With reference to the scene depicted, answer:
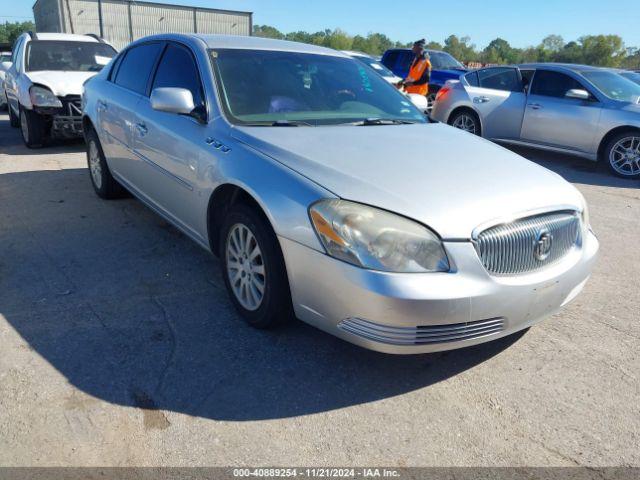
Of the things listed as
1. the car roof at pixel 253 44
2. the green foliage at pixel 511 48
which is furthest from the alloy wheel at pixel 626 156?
the green foliage at pixel 511 48

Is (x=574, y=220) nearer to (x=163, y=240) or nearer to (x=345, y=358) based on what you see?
(x=345, y=358)

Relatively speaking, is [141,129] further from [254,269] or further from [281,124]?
[254,269]

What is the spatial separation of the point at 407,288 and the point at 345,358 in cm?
77

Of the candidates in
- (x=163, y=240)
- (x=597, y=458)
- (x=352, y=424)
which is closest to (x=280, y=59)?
(x=163, y=240)

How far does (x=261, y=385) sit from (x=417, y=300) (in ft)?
2.99

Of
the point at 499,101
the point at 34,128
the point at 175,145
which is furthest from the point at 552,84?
the point at 34,128

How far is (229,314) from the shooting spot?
3.32 metres

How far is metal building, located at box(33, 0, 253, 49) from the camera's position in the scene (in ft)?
91.1

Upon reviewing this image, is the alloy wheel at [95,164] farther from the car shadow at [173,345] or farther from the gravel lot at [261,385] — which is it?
the gravel lot at [261,385]

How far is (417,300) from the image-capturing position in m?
2.31

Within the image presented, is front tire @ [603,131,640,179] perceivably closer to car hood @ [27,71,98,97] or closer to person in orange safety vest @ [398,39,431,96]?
person in orange safety vest @ [398,39,431,96]

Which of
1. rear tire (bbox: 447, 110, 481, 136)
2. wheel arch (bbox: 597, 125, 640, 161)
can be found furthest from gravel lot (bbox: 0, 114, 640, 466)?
rear tire (bbox: 447, 110, 481, 136)

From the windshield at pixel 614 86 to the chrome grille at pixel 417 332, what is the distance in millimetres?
6938

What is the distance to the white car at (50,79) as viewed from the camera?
7.82m
